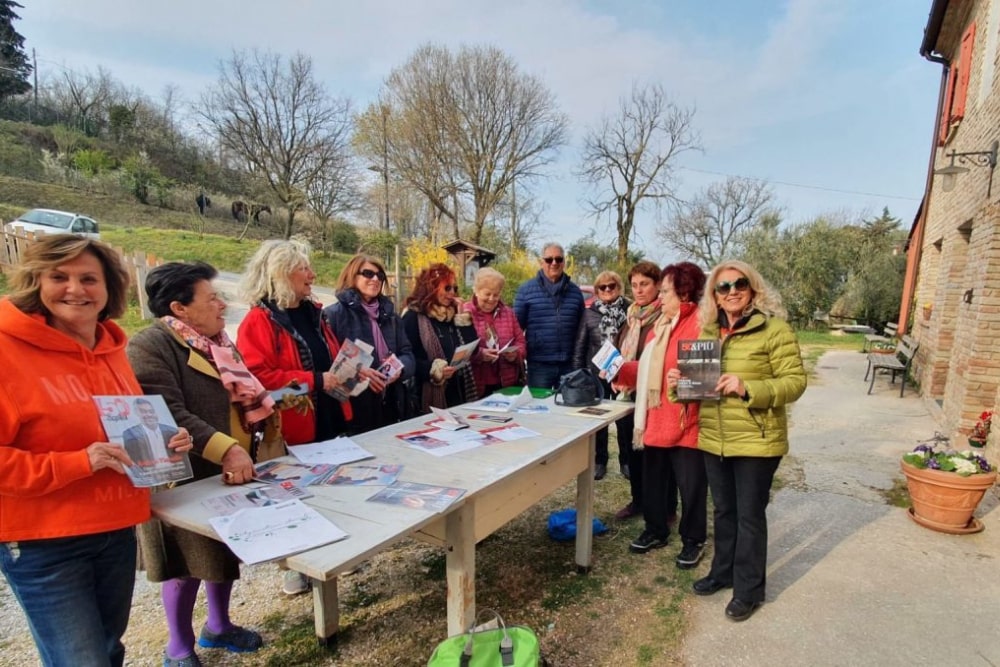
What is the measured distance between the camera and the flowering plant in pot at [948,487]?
3428mm

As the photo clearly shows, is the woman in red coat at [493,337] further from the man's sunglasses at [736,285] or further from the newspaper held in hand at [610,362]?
the man's sunglasses at [736,285]

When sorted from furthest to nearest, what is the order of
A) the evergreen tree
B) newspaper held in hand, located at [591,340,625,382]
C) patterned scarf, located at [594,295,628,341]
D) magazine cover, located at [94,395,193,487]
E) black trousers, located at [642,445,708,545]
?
the evergreen tree < patterned scarf, located at [594,295,628,341] < newspaper held in hand, located at [591,340,625,382] < black trousers, located at [642,445,708,545] < magazine cover, located at [94,395,193,487]

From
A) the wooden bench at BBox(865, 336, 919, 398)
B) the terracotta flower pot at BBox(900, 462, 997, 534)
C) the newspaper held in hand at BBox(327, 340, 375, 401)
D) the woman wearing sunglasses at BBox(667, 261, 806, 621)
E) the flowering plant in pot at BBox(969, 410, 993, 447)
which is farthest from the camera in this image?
the wooden bench at BBox(865, 336, 919, 398)

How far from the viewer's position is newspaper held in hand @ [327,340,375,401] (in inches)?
104

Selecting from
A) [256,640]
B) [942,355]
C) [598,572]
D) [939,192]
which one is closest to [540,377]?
[598,572]

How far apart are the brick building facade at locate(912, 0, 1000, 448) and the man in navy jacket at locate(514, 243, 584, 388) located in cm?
351

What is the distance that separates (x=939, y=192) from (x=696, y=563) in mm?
8857

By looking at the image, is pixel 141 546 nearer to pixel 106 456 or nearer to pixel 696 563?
pixel 106 456

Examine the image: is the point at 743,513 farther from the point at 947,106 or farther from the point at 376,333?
the point at 947,106

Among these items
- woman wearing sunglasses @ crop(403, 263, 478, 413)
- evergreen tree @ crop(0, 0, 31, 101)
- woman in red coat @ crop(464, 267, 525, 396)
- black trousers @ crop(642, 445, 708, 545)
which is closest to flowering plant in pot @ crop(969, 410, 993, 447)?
black trousers @ crop(642, 445, 708, 545)

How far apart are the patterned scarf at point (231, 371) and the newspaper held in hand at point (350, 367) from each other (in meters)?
0.42

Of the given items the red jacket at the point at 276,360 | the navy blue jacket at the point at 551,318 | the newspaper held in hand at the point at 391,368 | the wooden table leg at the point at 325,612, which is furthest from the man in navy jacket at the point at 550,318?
the wooden table leg at the point at 325,612

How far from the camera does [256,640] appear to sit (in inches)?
97.9

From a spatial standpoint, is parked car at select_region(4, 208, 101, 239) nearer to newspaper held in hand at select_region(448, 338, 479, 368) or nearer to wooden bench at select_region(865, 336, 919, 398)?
newspaper held in hand at select_region(448, 338, 479, 368)
